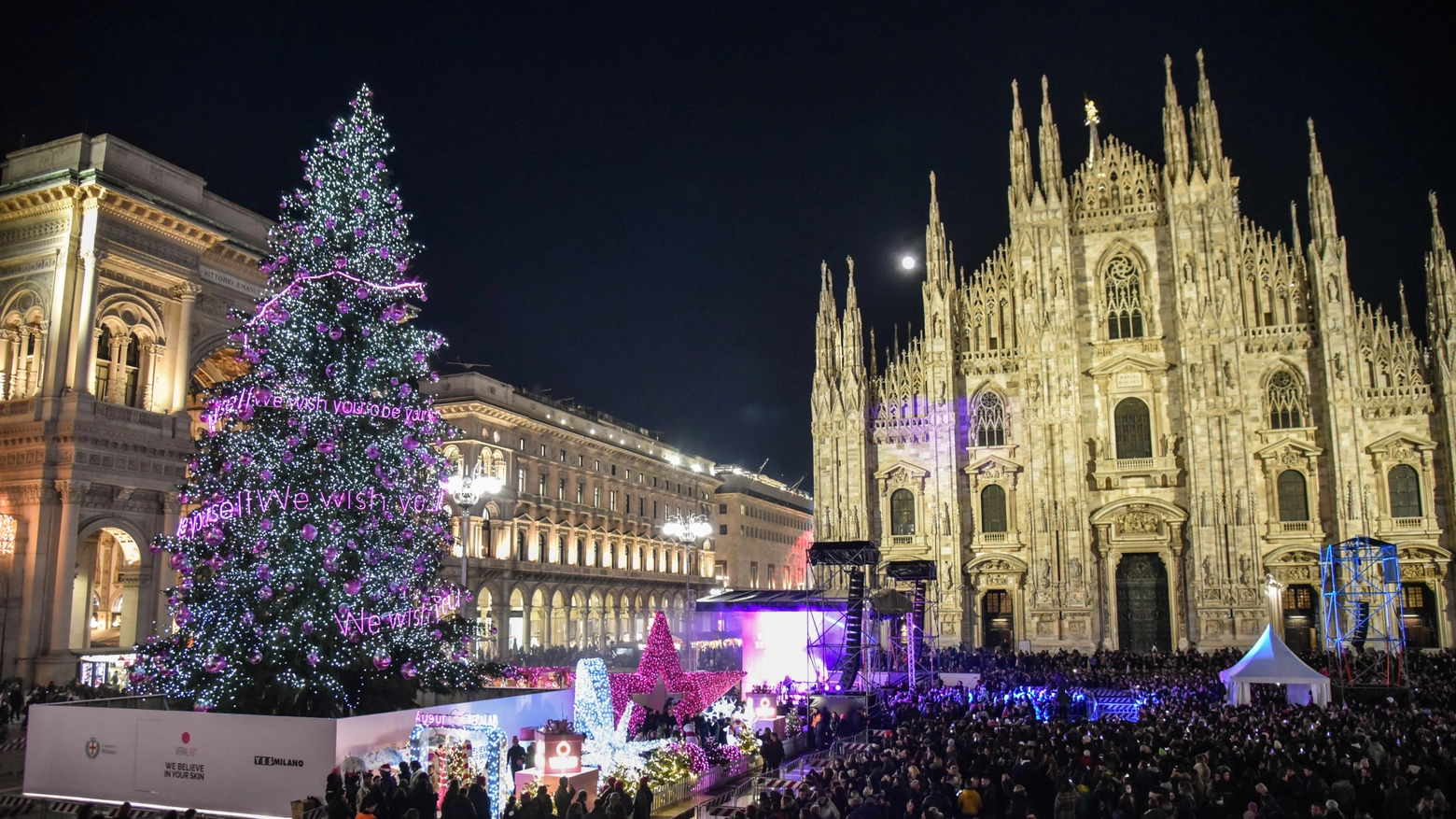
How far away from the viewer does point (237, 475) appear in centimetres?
1691

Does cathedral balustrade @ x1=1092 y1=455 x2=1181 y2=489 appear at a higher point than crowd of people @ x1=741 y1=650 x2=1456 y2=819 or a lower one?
higher

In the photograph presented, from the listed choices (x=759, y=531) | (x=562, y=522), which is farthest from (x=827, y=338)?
(x=759, y=531)

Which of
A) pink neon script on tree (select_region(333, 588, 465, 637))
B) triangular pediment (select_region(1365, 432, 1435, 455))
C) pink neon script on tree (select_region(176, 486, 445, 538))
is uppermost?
triangular pediment (select_region(1365, 432, 1435, 455))

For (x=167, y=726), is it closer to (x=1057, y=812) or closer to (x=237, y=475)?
(x=237, y=475)

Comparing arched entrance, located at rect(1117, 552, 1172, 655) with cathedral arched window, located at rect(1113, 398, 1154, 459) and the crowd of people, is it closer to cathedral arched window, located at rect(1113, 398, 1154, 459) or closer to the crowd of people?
cathedral arched window, located at rect(1113, 398, 1154, 459)

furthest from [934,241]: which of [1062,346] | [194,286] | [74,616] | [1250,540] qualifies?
[74,616]

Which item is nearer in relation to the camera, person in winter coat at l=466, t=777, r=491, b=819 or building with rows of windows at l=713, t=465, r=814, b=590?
person in winter coat at l=466, t=777, r=491, b=819

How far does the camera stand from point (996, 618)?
4241cm

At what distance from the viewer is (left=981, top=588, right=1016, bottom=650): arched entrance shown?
4203 cm

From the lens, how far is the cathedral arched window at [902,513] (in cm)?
4447

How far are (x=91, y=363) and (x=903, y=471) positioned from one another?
30768mm

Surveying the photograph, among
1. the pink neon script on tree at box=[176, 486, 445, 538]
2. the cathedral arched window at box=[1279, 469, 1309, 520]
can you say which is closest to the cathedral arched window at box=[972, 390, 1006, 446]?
the cathedral arched window at box=[1279, 469, 1309, 520]

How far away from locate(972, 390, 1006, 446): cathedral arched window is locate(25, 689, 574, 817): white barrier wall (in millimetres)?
31391

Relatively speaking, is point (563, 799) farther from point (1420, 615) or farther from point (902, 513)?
point (1420, 615)
